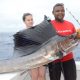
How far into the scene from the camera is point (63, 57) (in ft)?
14.4

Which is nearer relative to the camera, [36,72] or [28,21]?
[36,72]

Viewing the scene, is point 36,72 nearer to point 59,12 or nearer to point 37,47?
point 37,47

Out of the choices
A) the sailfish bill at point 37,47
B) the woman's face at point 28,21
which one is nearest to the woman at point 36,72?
the woman's face at point 28,21

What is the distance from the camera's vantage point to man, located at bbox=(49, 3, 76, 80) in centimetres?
438

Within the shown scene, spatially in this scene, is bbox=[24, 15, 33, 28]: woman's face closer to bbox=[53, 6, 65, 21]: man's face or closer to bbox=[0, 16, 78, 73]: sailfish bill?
bbox=[0, 16, 78, 73]: sailfish bill

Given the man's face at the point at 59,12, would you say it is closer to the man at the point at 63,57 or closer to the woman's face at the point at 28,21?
the man at the point at 63,57

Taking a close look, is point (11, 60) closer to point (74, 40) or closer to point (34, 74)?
point (34, 74)

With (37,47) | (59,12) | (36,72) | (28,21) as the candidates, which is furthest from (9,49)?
(37,47)

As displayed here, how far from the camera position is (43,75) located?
4.43 metres

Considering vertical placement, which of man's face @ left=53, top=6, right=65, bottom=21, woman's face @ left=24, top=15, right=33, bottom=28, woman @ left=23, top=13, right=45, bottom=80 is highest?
man's face @ left=53, top=6, right=65, bottom=21

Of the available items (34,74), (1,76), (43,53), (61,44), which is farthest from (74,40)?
(1,76)

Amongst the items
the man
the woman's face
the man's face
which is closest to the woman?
the woman's face

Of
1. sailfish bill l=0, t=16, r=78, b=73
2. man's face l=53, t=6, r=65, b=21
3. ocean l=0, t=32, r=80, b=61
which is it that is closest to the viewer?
sailfish bill l=0, t=16, r=78, b=73

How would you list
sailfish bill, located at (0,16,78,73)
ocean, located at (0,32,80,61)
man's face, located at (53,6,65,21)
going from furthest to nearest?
ocean, located at (0,32,80,61)
man's face, located at (53,6,65,21)
sailfish bill, located at (0,16,78,73)
